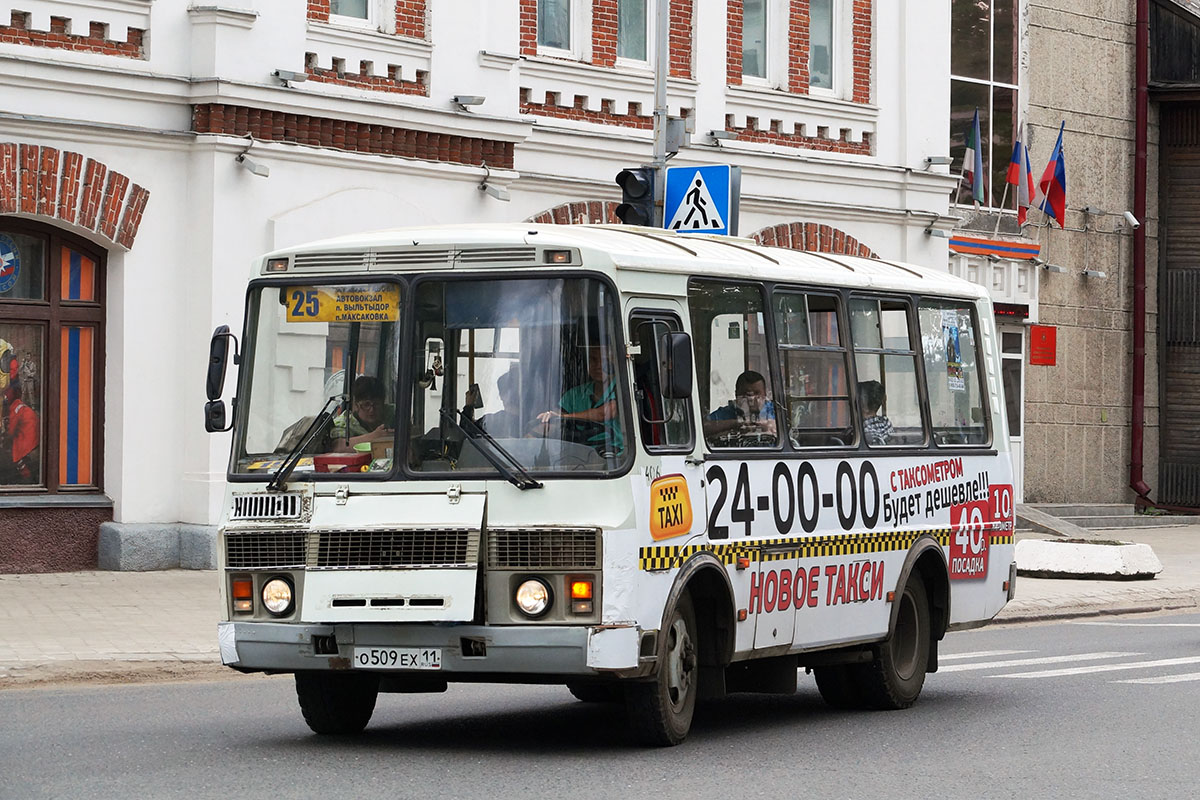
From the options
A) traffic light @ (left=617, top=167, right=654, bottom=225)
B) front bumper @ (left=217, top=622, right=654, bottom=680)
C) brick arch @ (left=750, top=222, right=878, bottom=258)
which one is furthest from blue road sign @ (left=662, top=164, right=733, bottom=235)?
front bumper @ (left=217, top=622, right=654, bottom=680)

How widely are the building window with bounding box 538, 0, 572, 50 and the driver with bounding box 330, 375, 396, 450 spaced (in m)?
14.3

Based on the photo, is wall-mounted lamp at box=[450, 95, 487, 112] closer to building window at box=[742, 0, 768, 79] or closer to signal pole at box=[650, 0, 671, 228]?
signal pole at box=[650, 0, 671, 228]

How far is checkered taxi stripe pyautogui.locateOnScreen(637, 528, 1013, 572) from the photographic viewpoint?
10438mm

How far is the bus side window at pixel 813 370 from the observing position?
12.0 m

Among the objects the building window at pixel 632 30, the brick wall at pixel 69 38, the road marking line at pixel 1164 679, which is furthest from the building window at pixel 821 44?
the road marking line at pixel 1164 679

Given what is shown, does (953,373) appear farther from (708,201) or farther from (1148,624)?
(1148,624)

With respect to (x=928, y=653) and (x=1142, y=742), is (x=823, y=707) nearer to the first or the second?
(x=928, y=653)

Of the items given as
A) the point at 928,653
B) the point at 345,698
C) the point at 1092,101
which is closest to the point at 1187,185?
the point at 1092,101

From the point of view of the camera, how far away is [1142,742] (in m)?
11.1


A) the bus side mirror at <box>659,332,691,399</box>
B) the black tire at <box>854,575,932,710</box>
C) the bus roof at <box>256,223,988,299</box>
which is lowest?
the black tire at <box>854,575,932,710</box>

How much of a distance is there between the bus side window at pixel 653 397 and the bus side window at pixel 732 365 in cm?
32

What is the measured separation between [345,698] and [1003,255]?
2189 cm

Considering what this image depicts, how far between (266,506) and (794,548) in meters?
2.97

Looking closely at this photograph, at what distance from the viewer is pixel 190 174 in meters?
20.7
